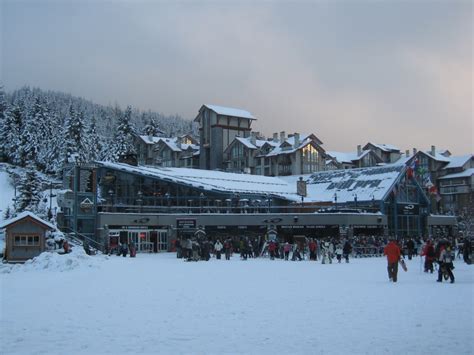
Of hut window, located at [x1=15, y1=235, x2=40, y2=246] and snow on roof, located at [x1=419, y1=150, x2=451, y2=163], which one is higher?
snow on roof, located at [x1=419, y1=150, x2=451, y2=163]

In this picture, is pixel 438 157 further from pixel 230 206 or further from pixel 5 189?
pixel 5 189

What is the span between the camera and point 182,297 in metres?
13.8

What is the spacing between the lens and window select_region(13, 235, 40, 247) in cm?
2714

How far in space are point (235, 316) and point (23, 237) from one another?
63.0 feet

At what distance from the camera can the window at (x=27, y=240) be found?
2714 cm

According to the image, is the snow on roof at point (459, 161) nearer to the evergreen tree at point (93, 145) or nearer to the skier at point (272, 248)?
the evergreen tree at point (93, 145)

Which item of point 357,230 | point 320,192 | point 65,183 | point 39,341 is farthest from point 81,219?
point 39,341

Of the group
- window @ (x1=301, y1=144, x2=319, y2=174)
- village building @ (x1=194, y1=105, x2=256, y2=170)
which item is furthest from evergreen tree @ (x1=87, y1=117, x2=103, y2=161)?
window @ (x1=301, y1=144, x2=319, y2=174)

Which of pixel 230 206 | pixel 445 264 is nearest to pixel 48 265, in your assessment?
pixel 445 264

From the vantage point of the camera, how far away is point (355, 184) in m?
53.7

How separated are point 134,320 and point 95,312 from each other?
1.31 m

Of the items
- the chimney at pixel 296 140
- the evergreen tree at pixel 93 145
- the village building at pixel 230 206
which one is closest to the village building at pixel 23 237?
the village building at pixel 230 206

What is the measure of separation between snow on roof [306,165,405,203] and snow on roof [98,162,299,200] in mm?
2480

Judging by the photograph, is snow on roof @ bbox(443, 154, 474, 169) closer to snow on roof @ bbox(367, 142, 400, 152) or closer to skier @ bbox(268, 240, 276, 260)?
snow on roof @ bbox(367, 142, 400, 152)
